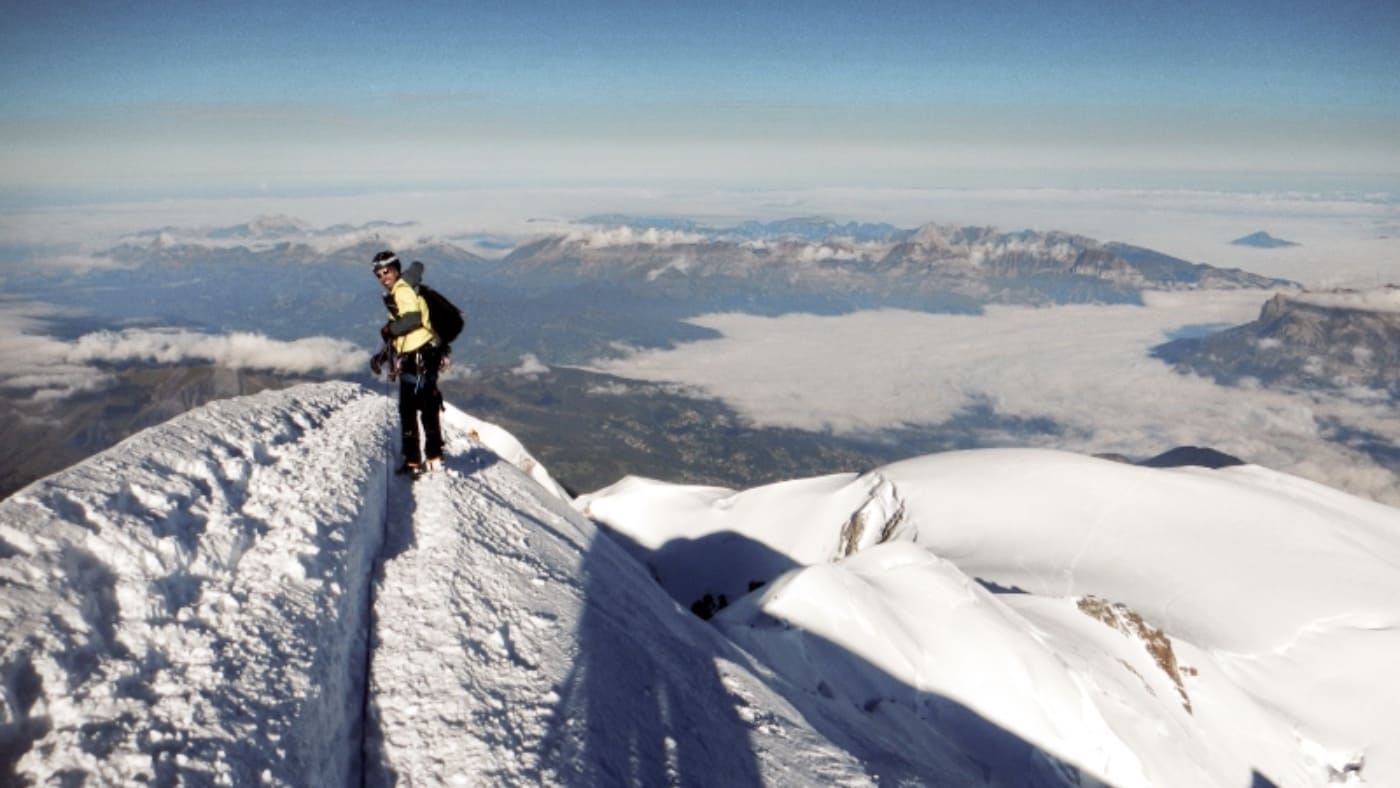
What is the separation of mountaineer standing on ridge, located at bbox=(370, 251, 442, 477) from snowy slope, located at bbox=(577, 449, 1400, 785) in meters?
9.55

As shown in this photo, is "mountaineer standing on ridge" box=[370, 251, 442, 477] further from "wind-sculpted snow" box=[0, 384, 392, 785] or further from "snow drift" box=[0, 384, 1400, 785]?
"wind-sculpted snow" box=[0, 384, 392, 785]

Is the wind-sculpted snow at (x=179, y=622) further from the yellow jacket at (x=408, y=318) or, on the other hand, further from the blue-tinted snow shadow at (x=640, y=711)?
the yellow jacket at (x=408, y=318)

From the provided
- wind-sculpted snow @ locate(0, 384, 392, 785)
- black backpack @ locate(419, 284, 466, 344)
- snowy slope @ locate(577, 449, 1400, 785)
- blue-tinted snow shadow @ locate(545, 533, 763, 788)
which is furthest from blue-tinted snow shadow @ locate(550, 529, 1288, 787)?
black backpack @ locate(419, 284, 466, 344)

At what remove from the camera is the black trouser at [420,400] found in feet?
42.3

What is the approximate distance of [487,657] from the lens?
8062mm

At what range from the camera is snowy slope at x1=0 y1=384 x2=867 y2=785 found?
5473 millimetres

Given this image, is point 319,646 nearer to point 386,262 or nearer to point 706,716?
point 706,716

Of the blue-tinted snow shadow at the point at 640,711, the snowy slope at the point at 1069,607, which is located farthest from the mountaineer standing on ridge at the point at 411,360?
the snowy slope at the point at 1069,607

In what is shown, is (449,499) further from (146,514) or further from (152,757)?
(152,757)

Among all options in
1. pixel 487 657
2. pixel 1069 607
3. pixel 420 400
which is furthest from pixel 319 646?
pixel 1069 607

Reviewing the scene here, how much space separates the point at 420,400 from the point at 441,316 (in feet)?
5.64

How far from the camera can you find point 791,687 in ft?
50.2

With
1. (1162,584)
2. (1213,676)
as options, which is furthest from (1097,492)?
(1213,676)

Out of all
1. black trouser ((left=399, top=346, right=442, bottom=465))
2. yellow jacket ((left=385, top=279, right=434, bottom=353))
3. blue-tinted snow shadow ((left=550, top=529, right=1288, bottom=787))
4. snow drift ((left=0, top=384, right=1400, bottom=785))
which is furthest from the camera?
black trouser ((left=399, top=346, right=442, bottom=465))
